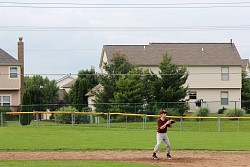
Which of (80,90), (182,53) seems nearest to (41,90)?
(80,90)

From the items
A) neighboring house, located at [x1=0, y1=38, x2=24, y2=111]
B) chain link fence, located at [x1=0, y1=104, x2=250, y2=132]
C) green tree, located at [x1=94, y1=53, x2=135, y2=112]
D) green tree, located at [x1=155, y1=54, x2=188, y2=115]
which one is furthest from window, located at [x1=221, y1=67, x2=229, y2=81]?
neighboring house, located at [x1=0, y1=38, x2=24, y2=111]

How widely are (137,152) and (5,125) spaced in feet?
79.6

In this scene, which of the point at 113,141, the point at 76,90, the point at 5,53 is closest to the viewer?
the point at 113,141

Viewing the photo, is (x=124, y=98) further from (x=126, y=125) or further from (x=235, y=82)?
(x=235, y=82)

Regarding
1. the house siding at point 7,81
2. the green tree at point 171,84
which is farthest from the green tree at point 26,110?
the green tree at point 171,84

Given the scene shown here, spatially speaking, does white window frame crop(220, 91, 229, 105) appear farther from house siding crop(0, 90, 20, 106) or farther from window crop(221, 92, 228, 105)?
house siding crop(0, 90, 20, 106)

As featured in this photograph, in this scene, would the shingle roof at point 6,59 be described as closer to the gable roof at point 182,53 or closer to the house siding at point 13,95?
the house siding at point 13,95

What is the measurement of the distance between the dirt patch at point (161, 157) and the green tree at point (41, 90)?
149ft

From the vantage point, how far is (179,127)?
45062 millimetres

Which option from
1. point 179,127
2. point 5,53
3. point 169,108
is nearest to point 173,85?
point 169,108

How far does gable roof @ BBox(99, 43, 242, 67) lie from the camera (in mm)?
64188

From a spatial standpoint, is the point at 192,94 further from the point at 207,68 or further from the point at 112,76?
the point at 112,76

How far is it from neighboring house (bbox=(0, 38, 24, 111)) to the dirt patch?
34.5 meters

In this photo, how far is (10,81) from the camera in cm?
5741
